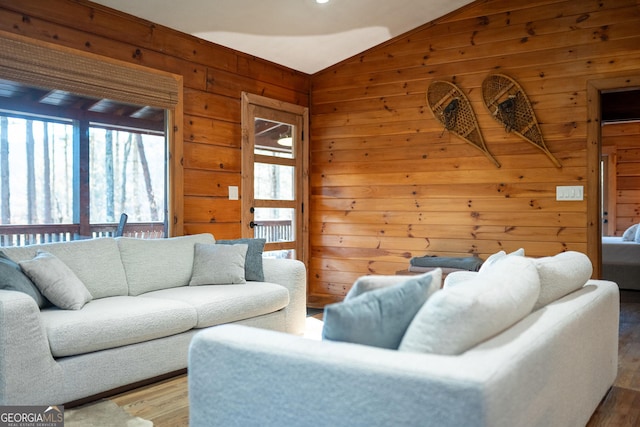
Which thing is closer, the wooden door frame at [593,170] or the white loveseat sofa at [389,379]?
the white loveseat sofa at [389,379]

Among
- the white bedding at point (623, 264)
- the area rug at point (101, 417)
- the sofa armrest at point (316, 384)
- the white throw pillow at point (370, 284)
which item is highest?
the white throw pillow at point (370, 284)

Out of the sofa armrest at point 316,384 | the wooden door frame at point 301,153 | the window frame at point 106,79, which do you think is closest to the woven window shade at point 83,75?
the window frame at point 106,79

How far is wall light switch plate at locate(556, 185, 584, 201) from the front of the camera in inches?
175

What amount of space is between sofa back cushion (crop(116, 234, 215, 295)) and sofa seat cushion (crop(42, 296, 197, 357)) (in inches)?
11.8

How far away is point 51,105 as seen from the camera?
12.1ft

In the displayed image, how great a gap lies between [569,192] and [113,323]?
3.63 metres

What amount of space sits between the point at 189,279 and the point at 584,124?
3388 millimetres

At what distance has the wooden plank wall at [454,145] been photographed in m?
4.45

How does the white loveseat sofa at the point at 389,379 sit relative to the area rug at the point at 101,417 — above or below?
above

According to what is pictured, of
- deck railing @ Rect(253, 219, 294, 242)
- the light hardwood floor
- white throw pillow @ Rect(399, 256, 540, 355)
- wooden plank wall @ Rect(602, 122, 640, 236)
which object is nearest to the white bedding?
wooden plank wall @ Rect(602, 122, 640, 236)

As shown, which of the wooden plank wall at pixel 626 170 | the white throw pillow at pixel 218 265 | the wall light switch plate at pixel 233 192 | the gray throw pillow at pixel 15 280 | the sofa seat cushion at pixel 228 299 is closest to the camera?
the gray throw pillow at pixel 15 280

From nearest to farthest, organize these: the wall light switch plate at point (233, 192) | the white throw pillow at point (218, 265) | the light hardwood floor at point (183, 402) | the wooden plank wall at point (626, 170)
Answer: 1. the light hardwood floor at point (183, 402)
2. the white throw pillow at point (218, 265)
3. the wall light switch plate at point (233, 192)
4. the wooden plank wall at point (626, 170)

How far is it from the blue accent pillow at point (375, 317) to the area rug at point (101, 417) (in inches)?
53.3

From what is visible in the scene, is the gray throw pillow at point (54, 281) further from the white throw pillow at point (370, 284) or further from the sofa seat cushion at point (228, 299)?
the white throw pillow at point (370, 284)
